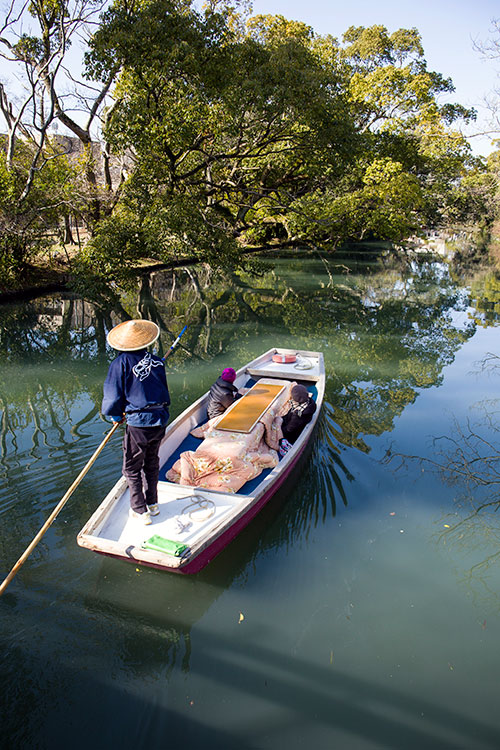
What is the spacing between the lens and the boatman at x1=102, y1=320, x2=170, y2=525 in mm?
3996

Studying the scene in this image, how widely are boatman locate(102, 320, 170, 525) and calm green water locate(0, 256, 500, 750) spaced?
836 mm

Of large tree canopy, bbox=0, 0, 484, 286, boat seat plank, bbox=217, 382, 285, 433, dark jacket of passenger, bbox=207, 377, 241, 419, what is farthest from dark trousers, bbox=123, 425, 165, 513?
large tree canopy, bbox=0, 0, 484, 286

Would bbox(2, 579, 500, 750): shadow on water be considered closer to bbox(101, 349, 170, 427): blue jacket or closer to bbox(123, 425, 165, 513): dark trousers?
bbox(123, 425, 165, 513): dark trousers

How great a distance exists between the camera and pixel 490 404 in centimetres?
825

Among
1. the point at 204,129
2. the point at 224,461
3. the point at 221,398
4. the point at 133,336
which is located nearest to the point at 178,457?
the point at 224,461

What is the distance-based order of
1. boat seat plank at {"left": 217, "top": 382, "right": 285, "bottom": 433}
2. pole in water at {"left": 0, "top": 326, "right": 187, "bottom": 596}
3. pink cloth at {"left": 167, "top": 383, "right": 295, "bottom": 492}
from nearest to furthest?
pole in water at {"left": 0, "top": 326, "right": 187, "bottom": 596}
pink cloth at {"left": 167, "top": 383, "right": 295, "bottom": 492}
boat seat plank at {"left": 217, "top": 382, "right": 285, "bottom": 433}

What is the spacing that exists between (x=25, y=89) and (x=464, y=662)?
17764 mm

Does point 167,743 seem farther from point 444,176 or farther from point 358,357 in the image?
point 444,176

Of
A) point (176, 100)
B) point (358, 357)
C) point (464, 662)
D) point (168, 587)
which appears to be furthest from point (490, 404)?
point (176, 100)

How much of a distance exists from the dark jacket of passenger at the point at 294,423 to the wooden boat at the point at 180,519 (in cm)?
22

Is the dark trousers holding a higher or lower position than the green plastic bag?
higher

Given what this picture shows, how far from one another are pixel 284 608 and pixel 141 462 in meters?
1.70

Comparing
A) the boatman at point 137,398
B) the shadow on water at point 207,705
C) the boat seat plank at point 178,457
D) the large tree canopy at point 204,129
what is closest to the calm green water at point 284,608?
the shadow on water at point 207,705

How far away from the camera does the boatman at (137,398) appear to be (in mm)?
3996
